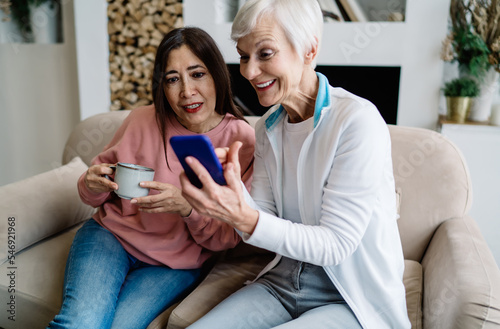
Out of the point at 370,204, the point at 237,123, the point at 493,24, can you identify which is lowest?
the point at 370,204

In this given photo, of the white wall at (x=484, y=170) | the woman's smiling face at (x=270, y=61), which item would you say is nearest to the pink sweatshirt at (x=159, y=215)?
the woman's smiling face at (x=270, y=61)

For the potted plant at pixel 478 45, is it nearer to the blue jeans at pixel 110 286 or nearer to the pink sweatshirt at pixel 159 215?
the pink sweatshirt at pixel 159 215

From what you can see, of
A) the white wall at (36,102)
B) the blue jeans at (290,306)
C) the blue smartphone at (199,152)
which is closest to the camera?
the blue smartphone at (199,152)

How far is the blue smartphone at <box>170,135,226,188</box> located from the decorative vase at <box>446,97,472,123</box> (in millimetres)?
2146

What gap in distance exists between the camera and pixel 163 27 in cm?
303

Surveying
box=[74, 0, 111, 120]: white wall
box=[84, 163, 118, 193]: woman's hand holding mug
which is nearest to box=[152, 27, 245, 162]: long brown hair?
box=[84, 163, 118, 193]: woman's hand holding mug

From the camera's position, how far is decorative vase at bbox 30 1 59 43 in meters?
3.47

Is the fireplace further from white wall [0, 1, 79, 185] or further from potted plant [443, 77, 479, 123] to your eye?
white wall [0, 1, 79, 185]

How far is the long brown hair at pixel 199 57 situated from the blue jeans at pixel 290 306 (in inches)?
23.2

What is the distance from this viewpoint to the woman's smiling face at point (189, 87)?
133 cm

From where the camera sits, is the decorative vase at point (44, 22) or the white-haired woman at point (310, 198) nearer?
the white-haired woman at point (310, 198)

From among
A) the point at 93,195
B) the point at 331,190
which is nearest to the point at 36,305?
the point at 93,195

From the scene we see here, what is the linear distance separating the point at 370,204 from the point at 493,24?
199cm

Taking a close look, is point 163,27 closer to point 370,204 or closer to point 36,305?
point 36,305
